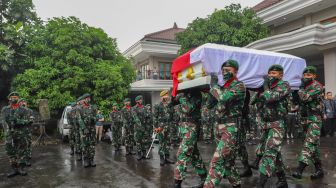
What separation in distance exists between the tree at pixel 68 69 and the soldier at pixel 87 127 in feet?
26.3

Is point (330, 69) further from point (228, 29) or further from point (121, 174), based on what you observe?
point (121, 174)

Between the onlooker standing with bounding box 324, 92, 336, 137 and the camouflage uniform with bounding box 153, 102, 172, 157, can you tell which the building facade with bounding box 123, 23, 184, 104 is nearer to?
the onlooker standing with bounding box 324, 92, 336, 137

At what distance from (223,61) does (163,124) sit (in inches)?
120

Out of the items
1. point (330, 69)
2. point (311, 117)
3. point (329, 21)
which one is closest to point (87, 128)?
point (311, 117)

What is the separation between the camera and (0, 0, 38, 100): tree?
51.8ft

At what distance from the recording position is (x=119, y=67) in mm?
16875

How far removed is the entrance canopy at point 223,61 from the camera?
191 inches

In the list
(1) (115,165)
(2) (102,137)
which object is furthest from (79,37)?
(1) (115,165)

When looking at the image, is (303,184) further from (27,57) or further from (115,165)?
(27,57)

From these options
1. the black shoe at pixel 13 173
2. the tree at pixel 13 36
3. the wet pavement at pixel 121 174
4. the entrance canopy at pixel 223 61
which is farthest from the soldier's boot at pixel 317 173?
the tree at pixel 13 36

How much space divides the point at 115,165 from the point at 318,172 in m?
4.67

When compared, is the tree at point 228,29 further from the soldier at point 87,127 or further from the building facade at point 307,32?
the soldier at point 87,127

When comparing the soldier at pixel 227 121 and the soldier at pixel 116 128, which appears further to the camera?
the soldier at pixel 116 128

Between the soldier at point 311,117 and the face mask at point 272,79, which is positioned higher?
the face mask at point 272,79
